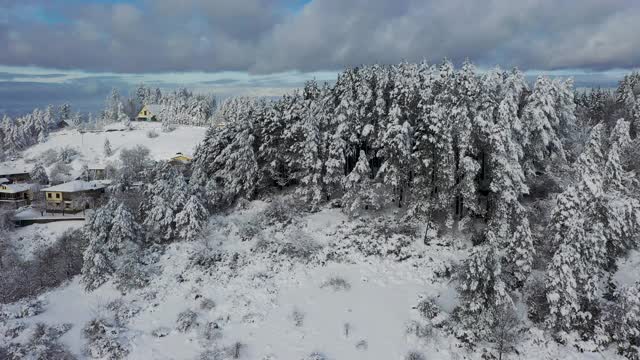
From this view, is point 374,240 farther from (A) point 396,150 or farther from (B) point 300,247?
(A) point 396,150

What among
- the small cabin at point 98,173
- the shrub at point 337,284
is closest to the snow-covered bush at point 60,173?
the small cabin at point 98,173

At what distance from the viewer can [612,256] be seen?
24.2 metres

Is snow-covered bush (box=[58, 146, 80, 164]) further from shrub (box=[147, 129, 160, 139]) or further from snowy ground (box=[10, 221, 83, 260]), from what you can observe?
snowy ground (box=[10, 221, 83, 260])

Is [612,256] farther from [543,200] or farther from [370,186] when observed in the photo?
[370,186]

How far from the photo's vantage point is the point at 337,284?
27.6 m

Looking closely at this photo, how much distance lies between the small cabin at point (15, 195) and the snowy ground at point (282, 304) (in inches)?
1452

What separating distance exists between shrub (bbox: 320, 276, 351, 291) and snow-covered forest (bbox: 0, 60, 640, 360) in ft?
0.53

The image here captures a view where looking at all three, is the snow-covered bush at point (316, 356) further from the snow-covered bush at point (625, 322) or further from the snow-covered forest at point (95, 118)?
the snow-covered forest at point (95, 118)

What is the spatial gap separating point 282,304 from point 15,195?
54.7 m

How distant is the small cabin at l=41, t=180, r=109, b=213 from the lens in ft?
177

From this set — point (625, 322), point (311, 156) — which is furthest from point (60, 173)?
point (625, 322)

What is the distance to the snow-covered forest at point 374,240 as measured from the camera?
21.4 metres

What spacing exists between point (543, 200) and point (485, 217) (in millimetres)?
5447

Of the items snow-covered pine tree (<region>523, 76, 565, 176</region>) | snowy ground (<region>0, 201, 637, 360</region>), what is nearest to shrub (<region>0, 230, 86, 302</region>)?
snowy ground (<region>0, 201, 637, 360</region>)
